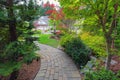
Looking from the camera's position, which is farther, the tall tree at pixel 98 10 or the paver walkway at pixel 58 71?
the paver walkway at pixel 58 71

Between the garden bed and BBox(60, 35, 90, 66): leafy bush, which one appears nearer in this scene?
the garden bed

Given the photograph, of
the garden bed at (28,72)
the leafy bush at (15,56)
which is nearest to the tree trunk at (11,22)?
the leafy bush at (15,56)

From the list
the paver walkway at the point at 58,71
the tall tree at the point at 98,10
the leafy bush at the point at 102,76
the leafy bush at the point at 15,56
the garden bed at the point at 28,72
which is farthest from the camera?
the garden bed at the point at 28,72

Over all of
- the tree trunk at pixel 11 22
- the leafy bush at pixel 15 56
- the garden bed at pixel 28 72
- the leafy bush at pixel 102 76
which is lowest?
the garden bed at pixel 28 72

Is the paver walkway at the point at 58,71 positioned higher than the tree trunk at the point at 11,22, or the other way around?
the tree trunk at the point at 11,22

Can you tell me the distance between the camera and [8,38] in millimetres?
5488

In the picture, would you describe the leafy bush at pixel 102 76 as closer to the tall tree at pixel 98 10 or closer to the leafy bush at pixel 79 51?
the tall tree at pixel 98 10

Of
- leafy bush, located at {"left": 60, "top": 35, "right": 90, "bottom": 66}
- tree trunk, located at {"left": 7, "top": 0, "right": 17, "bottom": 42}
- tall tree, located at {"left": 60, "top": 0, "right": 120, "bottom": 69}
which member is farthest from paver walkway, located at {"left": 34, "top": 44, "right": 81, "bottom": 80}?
tall tree, located at {"left": 60, "top": 0, "right": 120, "bottom": 69}

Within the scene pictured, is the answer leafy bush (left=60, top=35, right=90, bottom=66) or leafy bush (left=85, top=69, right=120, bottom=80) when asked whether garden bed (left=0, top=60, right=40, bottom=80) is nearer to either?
leafy bush (left=60, top=35, right=90, bottom=66)

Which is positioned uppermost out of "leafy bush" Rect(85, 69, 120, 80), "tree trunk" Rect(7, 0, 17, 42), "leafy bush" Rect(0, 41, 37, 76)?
"tree trunk" Rect(7, 0, 17, 42)

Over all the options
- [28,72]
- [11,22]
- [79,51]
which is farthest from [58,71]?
[11,22]

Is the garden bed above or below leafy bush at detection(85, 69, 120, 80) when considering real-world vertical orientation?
below

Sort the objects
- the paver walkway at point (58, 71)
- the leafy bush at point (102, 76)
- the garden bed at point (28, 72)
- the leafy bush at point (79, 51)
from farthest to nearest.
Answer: the leafy bush at point (79, 51)
the garden bed at point (28, 72)
the paver walkway at point (58, 71)
the leafy bush at point (102, 76)

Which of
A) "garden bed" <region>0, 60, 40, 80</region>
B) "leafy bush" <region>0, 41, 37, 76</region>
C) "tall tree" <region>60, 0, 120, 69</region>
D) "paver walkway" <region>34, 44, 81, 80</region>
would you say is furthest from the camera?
"garden bed" <region>0, 60, 40, 80</region>
